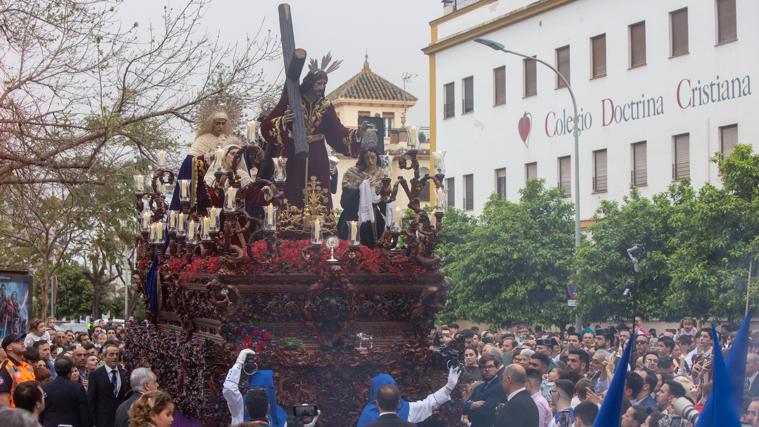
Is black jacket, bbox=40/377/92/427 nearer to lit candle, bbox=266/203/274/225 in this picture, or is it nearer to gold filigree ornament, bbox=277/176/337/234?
lit candle, bbox=266/203/274/225

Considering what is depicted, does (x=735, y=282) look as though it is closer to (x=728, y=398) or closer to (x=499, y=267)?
(x=499, y=267)

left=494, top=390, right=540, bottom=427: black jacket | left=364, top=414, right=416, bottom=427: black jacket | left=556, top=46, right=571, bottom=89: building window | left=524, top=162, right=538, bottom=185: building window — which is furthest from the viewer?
left=524, top=162, right=538, bottom=185: building window

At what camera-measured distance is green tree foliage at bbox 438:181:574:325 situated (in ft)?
114

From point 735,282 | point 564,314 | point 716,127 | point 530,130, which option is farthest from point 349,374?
point 530,130

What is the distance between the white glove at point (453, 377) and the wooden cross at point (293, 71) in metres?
3.50

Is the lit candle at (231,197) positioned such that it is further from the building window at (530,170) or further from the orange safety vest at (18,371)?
Result: the building window at (530,170)

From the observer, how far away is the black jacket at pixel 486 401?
39.4 feet

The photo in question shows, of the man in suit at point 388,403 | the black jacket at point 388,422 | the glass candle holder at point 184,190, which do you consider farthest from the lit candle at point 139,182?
the black jacket at point 388,422

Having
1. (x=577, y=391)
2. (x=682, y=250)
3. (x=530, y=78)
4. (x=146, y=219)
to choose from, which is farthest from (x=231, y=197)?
(x=530, y=78)

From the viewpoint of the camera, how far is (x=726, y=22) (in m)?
37.8

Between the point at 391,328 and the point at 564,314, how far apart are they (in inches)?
837

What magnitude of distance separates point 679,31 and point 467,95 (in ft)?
39.1

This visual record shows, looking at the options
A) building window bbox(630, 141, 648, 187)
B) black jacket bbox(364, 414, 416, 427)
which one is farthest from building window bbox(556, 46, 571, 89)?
black jacket bbox(364, 414, 416, 427)

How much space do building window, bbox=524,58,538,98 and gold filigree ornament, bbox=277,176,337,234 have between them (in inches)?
1277
